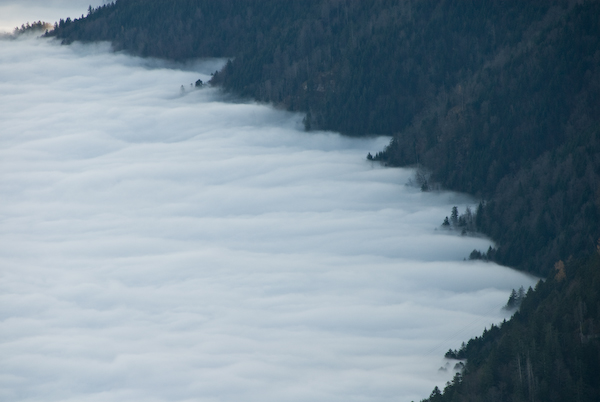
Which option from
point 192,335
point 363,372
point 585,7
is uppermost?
point 585,7

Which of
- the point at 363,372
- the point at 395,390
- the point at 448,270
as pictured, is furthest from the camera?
the point at 448,270

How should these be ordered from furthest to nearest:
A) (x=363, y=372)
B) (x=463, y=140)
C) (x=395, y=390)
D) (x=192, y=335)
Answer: (x=463, y=140), (x=192, y=335), (x=363, y=372), (x=395, y=390)

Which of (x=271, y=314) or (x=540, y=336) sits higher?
(x=271, y=314)

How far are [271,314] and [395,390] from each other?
56.9 m

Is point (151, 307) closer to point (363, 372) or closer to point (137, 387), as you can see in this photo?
point (137, 387)

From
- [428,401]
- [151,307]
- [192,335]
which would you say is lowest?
[428,401]

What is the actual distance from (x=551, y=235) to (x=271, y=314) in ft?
184

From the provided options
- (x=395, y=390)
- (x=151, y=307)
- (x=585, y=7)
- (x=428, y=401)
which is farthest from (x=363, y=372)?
(x=585, y=7)

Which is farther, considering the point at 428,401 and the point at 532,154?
the point at 532,154

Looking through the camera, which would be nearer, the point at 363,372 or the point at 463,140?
the point at 363,372

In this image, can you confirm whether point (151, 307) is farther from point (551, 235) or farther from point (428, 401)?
point (428, 401)

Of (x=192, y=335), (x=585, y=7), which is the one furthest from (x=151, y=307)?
(x=585, y=7)

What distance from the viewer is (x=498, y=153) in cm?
19075

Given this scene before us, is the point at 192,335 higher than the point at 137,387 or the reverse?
higher
